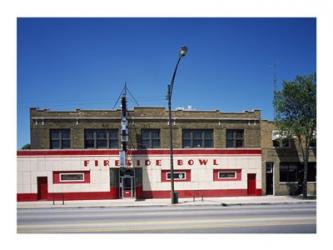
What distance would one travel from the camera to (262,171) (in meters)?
25.2

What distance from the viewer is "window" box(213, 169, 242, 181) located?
24.9 meters

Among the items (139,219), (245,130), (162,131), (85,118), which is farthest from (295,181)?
(85,118)

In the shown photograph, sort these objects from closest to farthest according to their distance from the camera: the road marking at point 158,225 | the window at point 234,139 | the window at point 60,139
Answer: the road marking at point 158,225 < the window at point 60,139 < the window at point 234,139

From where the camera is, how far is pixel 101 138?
24641 mm

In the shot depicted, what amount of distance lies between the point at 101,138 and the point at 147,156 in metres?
4.33

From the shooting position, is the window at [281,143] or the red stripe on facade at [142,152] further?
the window at [281,143]

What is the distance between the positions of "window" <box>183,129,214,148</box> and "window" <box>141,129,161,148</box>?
7.98 feet

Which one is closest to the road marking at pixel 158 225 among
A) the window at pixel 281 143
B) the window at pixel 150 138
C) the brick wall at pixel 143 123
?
the window at pixel 150 138

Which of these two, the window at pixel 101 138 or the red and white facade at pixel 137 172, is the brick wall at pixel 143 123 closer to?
the window at pixel 101 138

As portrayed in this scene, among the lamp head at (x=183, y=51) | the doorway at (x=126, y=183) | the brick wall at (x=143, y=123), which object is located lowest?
the doorway at (x=126, y=183)

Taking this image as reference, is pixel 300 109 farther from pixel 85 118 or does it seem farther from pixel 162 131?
pixel 85 118

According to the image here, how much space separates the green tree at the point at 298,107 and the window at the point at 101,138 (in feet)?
45.5

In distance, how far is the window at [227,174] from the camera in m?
24.9

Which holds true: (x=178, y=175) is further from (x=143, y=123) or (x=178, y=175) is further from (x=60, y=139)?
(x=60, y=139)
